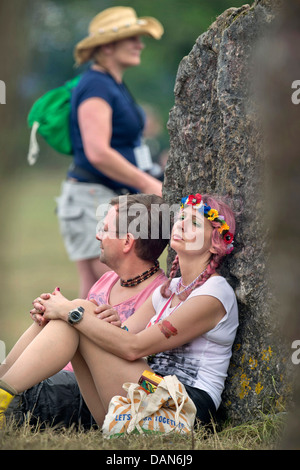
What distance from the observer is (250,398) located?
9.62 ft

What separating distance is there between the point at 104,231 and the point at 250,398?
3.14ft

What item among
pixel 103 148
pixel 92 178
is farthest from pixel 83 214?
pixel 103 148

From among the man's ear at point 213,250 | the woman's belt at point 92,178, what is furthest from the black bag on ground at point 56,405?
the woman's belt at point 92,178

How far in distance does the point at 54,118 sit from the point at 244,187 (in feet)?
6.95

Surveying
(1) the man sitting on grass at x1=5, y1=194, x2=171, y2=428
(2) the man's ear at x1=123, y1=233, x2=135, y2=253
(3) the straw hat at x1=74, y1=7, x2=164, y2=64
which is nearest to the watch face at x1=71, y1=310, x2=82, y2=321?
(1) the man sitting on grass at x1=5, y1=194, x2=171, y2=428

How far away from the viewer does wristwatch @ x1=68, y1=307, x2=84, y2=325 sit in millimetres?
2781

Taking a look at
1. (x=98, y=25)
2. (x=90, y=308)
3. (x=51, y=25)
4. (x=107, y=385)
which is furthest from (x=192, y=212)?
(x=51, y=25)

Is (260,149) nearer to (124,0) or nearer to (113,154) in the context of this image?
(113,154)

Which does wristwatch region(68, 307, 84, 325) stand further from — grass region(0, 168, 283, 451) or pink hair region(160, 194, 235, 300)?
pink hair region(160, 194, 235, 300)

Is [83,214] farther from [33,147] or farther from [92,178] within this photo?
[33,147]

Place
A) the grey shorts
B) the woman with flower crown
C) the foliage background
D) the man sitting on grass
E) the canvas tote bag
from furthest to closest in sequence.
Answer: the foliage background
the grey shorts
the man sitting on grass
the woman with flower crown
the canvas tote bag

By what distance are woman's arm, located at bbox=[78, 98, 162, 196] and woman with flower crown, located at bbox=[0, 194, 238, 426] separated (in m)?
1.57

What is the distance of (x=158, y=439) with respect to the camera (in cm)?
251

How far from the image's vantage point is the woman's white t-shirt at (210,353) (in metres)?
2.85
